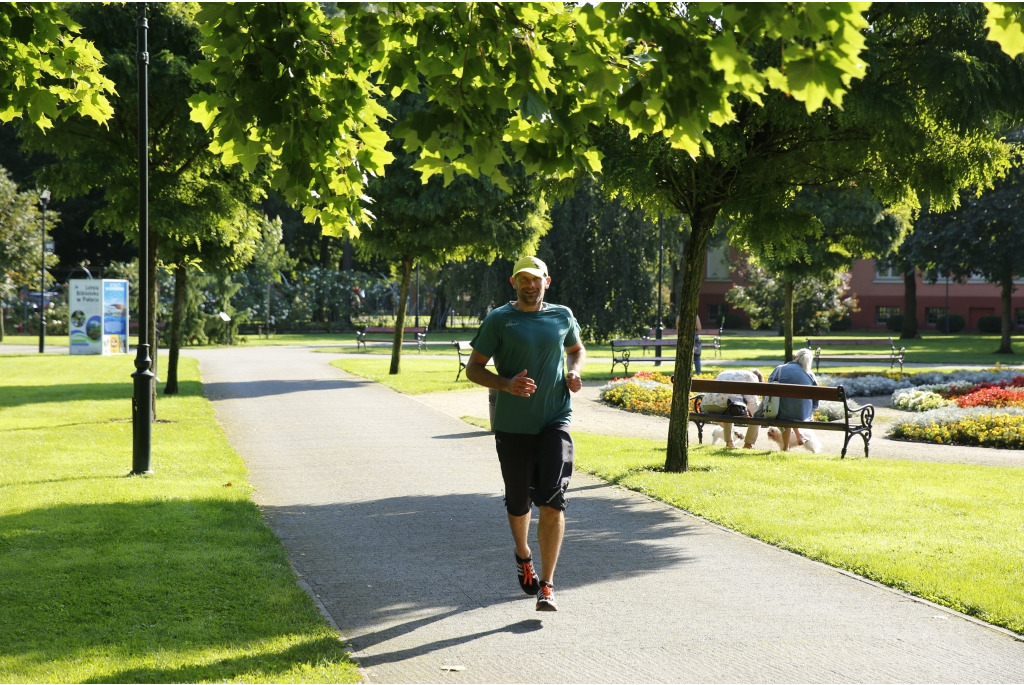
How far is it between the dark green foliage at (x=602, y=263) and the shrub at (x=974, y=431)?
22.7m

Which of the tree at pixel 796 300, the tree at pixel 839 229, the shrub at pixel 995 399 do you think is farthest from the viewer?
the tree at pixel 796 300

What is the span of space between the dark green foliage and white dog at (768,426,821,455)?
23.7 metres

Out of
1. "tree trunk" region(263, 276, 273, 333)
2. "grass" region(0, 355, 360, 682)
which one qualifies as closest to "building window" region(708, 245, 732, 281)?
"tree trunk" region(263, 276, 273, 333)

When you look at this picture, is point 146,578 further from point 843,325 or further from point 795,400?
point 843,325

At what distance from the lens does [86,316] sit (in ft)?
102

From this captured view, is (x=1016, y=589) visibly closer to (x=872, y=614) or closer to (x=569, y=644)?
(x=872, y=614)

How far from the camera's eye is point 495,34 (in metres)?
6.23

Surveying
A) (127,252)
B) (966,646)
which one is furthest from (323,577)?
(127,252)

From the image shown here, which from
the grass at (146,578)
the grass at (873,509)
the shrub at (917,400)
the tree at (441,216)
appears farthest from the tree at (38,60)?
the shrub at (917,400)

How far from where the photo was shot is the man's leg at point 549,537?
5734mm

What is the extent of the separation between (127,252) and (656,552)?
172 feet

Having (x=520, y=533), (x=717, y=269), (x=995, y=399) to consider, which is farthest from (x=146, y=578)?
(x=717, y=269)

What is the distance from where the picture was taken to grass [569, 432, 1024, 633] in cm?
630

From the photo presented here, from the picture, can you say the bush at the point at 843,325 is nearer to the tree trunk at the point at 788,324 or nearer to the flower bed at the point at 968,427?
the tree trunk at the point at 788,324
